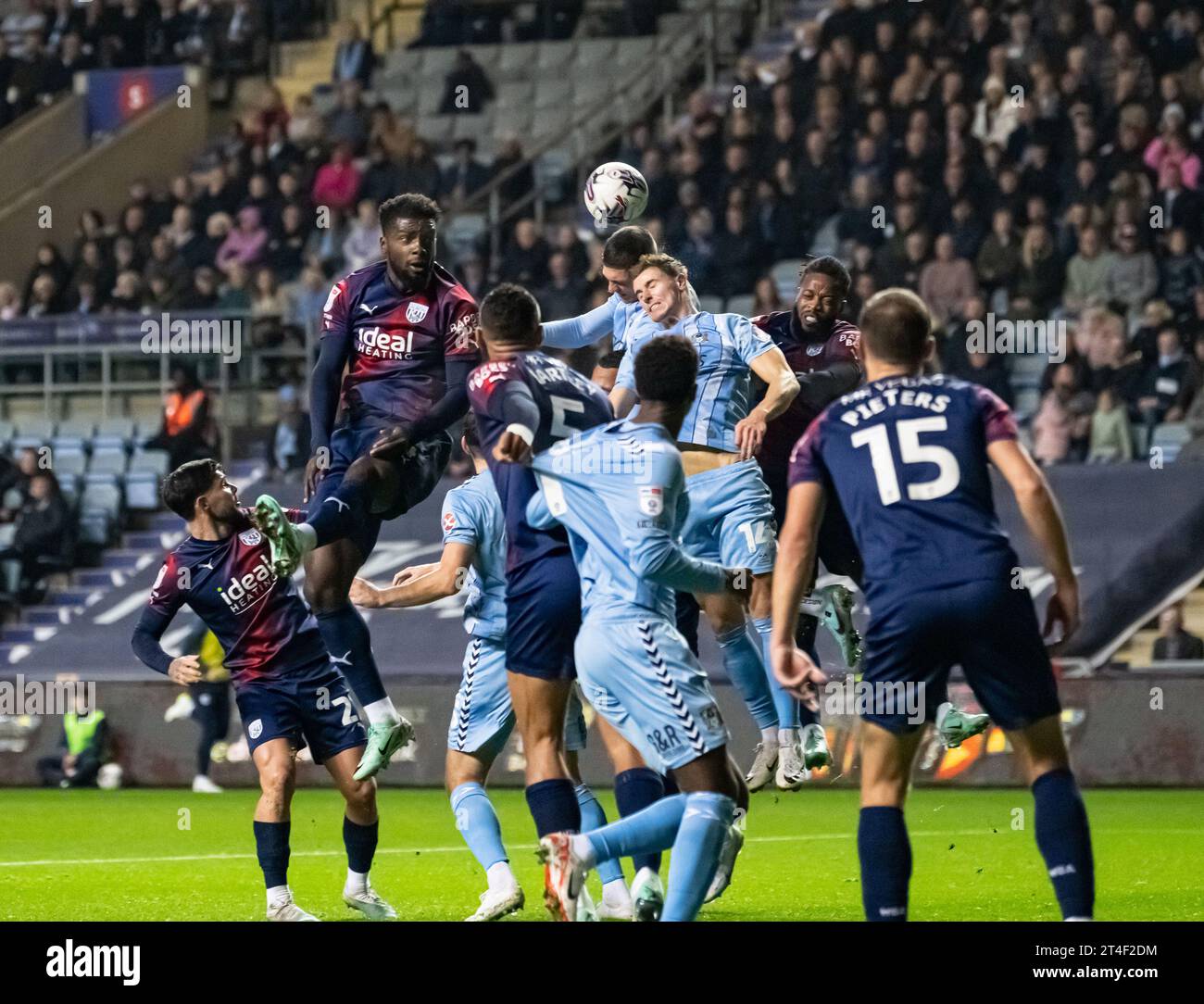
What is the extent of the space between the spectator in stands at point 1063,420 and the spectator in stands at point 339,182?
817 cm

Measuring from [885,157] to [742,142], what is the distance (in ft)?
5.07

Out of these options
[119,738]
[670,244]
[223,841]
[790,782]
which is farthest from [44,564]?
[790,782]

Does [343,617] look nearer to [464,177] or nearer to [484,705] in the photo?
[484,705]

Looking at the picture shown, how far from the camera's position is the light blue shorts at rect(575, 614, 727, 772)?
23.7 feet

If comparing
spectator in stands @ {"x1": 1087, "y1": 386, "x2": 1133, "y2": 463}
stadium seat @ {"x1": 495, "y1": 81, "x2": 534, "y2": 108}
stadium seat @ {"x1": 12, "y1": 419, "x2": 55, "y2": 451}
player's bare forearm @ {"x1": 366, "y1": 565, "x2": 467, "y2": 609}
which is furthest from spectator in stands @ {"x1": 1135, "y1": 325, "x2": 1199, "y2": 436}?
stadium seat @ {"x1": 12, "y1": 419, "x2": 55, "y2": 451}

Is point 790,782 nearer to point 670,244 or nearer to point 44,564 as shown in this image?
point 670,244

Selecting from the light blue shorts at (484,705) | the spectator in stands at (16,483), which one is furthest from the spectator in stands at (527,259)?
the light blue shorts at (484,705)

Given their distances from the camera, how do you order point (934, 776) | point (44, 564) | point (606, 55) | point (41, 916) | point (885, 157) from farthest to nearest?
point (606, 55) → point (44, 564) → point (885, 157) → point (934, 776) → point (41, 916)

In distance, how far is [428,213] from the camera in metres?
9.36

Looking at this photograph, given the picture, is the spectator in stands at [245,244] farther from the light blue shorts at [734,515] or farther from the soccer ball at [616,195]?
the light blue shorts at [734,515]

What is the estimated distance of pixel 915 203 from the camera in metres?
18.2

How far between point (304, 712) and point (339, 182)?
1396 cm

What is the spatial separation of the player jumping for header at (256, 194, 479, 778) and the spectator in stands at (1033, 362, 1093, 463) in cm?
834

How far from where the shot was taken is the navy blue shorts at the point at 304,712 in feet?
28.7
